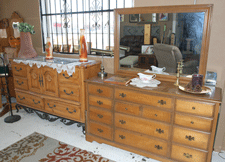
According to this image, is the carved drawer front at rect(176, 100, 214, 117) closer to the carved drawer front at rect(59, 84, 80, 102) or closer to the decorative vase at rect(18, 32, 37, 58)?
the carved drawer front at rect(59, 84, 80, 102)

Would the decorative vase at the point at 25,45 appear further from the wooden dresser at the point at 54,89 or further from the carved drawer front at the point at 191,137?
the carved drawer front at the point at 191,137

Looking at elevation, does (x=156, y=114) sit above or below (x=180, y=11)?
below

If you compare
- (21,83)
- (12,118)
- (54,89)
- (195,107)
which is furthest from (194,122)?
(12,118)

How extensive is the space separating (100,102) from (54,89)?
3.14 ft

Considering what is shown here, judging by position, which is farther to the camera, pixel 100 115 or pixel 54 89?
pixel 54 89

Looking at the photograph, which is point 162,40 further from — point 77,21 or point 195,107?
point 77,21

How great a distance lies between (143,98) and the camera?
2.13 m

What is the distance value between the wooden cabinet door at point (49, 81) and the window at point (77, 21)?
28.9 inches

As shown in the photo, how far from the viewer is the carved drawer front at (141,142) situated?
2.17 m

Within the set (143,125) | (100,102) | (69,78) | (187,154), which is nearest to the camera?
(187,154)

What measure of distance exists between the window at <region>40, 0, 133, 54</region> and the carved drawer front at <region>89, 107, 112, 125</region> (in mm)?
1133

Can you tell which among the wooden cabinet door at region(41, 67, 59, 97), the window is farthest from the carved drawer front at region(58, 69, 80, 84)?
the window

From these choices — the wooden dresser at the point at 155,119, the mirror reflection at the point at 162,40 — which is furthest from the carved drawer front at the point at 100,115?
the mirror reflection at the point at 162,40

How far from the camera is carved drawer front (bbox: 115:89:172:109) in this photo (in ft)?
6.63
